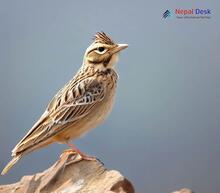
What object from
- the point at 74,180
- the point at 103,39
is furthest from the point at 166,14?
the point at 74,180

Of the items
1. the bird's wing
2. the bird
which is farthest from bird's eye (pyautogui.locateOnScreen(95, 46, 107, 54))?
the bird's wing

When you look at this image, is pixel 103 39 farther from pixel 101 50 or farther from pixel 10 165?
pixel 10 165

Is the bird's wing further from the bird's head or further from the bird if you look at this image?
the bird's head

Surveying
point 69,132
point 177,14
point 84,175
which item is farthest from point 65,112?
point 177,14

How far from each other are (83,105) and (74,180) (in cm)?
51

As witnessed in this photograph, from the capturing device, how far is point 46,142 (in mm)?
3947

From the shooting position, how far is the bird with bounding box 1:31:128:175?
3949 millimetres

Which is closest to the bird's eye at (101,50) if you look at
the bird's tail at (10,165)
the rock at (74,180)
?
the rock at (74,180)

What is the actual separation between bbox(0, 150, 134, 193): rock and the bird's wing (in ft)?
0.81

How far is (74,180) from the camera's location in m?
3.92

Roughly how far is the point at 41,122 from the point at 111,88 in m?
0.53

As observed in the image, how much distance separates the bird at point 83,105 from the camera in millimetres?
3949

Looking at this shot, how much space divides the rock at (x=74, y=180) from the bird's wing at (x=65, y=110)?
0.81 ft

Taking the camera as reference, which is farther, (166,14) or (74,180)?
(166,14)
